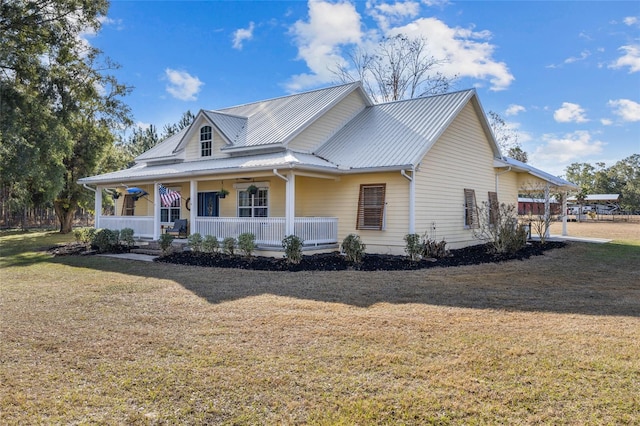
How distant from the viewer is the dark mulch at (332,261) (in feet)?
38.3

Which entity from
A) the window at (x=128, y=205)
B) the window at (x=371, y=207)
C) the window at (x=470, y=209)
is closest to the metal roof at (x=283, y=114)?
the window at (x=371, y=207)

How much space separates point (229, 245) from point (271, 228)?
1.46m

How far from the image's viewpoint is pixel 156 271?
37.0 feet

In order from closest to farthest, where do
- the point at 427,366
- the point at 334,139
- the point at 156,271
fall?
the point at 427,366, the point at 156,271, the point at 334,139

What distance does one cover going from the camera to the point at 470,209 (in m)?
16.6

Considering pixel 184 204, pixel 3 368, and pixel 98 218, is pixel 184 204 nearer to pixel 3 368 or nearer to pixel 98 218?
pixel 98 218

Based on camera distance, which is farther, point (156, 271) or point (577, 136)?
point (577, 136)

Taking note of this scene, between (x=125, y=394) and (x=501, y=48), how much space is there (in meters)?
21.8

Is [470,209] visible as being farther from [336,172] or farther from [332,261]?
[332,261]

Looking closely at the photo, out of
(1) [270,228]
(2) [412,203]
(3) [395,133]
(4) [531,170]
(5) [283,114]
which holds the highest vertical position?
(5) [283,114]

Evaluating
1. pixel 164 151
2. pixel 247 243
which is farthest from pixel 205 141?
pixel 247 243

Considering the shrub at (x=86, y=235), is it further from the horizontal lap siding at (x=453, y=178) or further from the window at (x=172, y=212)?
the horizontal lap siding at (x=453, y=178)

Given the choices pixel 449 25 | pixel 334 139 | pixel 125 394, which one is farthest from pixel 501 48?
pixel 125 394

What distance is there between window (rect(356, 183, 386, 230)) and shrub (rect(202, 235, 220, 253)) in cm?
469
